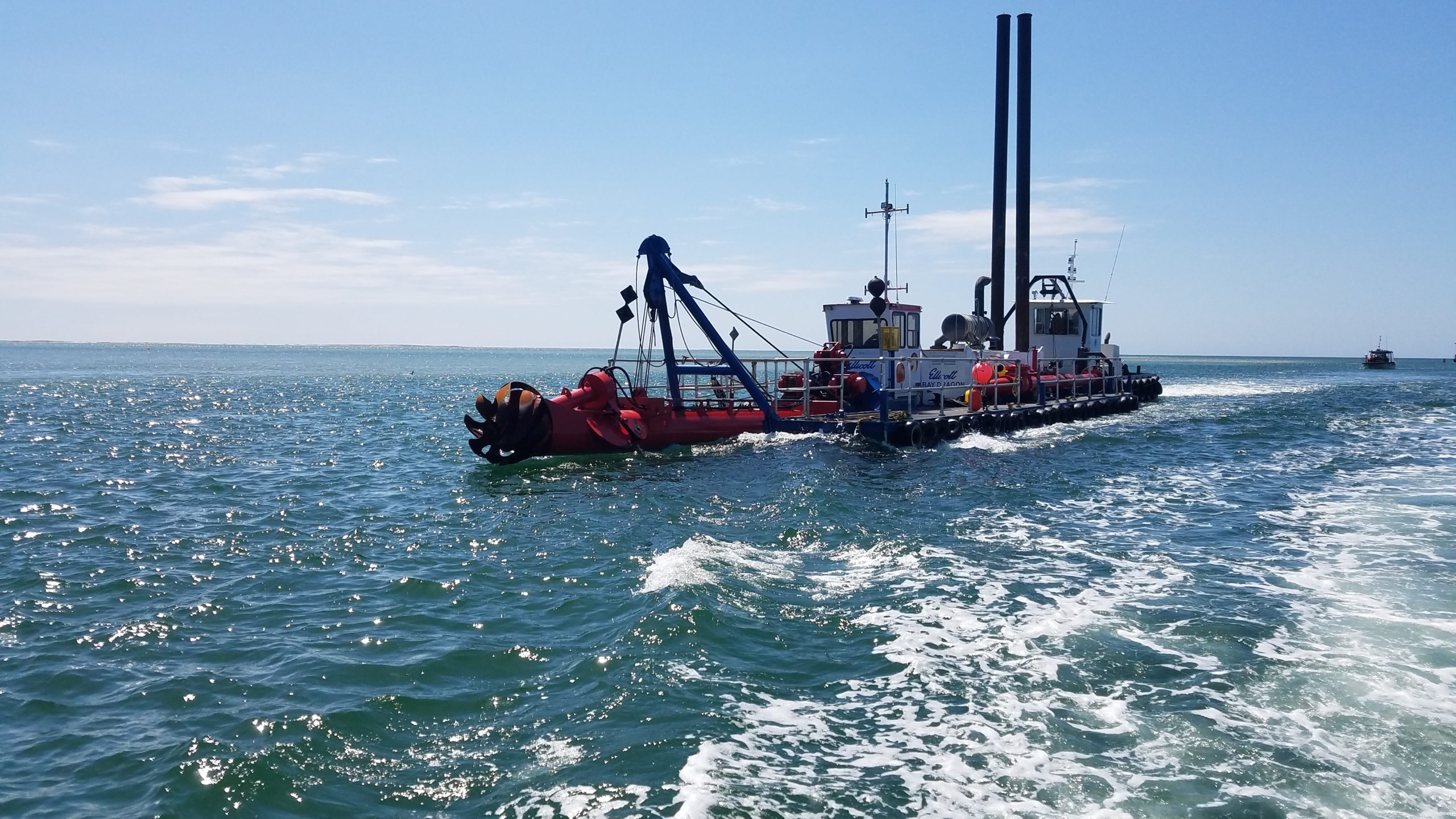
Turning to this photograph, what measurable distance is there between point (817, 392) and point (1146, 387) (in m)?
26.9

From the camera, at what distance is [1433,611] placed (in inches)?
363

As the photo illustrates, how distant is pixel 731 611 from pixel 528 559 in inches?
146

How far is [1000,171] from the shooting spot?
44.3 metres

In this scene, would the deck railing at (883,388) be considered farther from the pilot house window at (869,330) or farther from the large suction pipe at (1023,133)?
the large suction pipe at (1023,133)

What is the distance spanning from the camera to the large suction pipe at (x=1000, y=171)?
4328 centimetres

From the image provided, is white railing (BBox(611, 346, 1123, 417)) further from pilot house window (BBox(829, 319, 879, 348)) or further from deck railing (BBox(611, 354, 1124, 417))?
pilot house window (BBox(829, 319, 879, 348))

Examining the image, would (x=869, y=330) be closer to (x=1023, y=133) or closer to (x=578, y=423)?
(x=578, y=423)

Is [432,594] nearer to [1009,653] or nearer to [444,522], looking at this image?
[444,522]

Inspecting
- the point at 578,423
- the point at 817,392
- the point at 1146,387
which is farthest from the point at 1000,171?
the point at 578,423

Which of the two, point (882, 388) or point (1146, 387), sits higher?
point (882, 388)

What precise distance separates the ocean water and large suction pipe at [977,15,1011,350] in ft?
83.0

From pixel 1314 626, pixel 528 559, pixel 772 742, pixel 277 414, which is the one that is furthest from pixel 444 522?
pixel 277 414

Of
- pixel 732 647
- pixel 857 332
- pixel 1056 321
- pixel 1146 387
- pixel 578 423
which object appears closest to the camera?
pixel 732 647

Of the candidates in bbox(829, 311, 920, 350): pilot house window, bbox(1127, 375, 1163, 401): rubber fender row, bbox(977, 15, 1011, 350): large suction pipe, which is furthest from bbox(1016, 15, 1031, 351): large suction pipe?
bbox(829, 311, 920, 350): pilot house window
